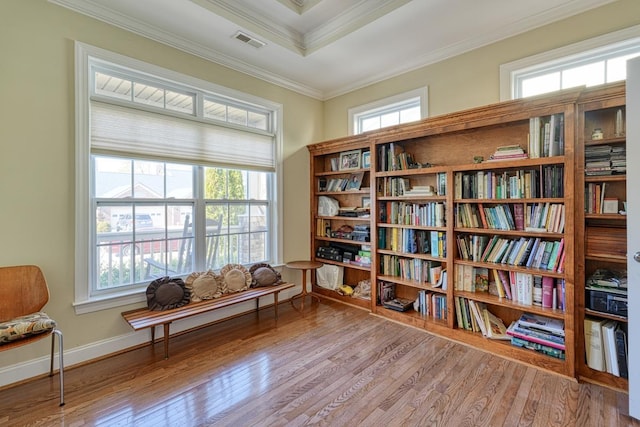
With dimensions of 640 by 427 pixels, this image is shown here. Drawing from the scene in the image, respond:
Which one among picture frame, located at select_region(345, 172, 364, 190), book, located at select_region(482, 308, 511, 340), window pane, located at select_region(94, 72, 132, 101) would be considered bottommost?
book, located at select_region(482, 308, 511, 340)

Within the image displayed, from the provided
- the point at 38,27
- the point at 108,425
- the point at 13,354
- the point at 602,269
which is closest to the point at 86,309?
the point at 13,354

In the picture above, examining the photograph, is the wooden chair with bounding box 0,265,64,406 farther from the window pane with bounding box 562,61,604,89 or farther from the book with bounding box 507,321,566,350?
the window pane with bounding box 562,61,604,89

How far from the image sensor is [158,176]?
9.34 feet

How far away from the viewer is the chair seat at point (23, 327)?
67.1 inches

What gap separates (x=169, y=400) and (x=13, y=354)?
125cm

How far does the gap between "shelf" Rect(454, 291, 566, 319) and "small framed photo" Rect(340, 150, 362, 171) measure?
6.06 feet

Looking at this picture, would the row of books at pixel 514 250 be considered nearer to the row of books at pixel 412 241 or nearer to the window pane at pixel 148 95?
the row of books at pixel 412 241

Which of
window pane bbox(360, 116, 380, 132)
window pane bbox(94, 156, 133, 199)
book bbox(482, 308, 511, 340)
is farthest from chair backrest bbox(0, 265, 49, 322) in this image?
window pane bbox(360, 116, 380, 132)

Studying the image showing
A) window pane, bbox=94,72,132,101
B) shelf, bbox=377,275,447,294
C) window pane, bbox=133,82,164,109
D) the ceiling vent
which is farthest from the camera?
shelf, bbox=377,275,447,294

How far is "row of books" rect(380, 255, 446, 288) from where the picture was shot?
Result: 2.98 meters

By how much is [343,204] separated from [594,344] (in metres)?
2.79

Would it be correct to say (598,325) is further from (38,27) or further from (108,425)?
(38,27)

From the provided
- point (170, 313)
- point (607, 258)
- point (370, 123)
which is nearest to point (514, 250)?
point (607, 258)

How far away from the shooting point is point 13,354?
2094mm
